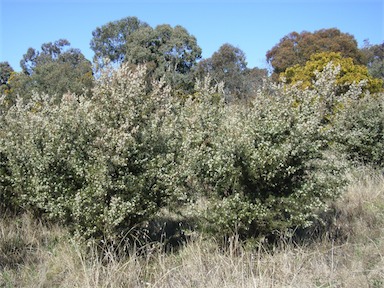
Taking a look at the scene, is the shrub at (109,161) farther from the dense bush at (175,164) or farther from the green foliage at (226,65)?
the green foliage at (226,65)

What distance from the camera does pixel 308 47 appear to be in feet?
87.7

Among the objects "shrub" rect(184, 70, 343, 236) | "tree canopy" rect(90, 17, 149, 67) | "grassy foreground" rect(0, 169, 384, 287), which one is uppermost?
"tree canopy" rect(90, 17, 149, 67)

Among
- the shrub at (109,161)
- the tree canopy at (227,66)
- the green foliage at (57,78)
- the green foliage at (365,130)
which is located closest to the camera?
the shrub at (109,161)

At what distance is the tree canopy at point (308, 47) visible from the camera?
25812 millimetres

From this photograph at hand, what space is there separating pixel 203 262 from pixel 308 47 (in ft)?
83.9

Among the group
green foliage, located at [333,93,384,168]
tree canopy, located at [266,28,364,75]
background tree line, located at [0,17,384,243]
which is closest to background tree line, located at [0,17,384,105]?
tree canopy, located at [266,28,364,75]

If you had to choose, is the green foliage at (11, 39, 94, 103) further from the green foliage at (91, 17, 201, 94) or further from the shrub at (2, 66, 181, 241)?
the shrub at (2, 66, 181, 241)

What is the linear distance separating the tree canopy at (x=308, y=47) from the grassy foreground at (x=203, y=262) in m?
22.8

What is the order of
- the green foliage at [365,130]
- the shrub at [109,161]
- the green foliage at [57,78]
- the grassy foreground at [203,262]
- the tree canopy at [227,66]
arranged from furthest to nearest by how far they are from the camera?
the tree canopy at [227,66], the green foliage at [57,78], the green foliage at [365,130], the shrub at [109,161], the grassy foreground at [203,262]

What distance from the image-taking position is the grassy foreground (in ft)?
11.4

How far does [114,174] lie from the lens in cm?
417

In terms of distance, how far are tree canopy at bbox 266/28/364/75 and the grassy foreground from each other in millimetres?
22772

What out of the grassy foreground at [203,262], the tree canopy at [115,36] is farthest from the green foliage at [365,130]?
the tree canopy at [115,36]

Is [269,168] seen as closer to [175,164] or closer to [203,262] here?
[175,164]
